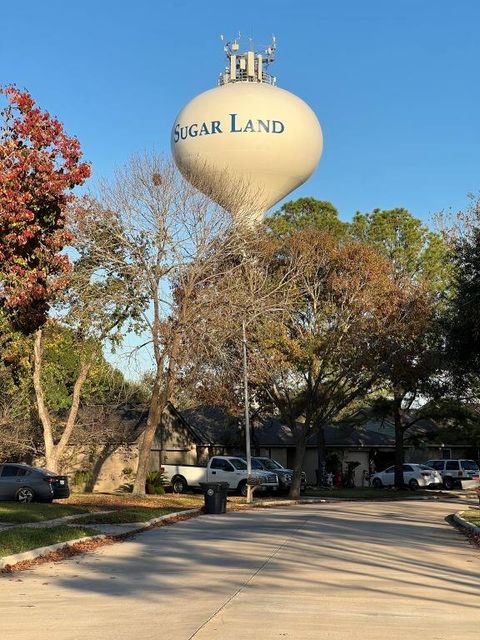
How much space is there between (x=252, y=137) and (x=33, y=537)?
27897 millimetres

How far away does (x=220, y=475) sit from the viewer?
39.9 metres

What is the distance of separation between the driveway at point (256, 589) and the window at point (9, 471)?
11.0m

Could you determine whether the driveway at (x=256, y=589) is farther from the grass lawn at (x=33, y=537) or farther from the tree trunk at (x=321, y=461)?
the tree trunk at (x=321, y=461)

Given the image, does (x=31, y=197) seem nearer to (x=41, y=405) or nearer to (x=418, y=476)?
(x=41, y=405)

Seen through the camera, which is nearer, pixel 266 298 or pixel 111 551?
pixel 111 551

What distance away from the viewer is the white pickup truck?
3931 centimetres

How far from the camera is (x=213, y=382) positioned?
37.9m

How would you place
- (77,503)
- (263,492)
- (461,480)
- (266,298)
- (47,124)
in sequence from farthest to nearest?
1. (461,480)
2. (263,492)
3. (266,298)
4. (77,503)
5. (47,124)

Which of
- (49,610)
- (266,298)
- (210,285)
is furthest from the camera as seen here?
(266,298)

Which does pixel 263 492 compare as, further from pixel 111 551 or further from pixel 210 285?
pixel 111 551

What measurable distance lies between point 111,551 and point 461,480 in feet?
124

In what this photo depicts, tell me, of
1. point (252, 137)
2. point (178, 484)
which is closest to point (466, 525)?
point (178, 484)

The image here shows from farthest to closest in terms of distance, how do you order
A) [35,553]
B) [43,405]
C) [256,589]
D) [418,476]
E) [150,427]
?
[418,476] → [43,405] → [150,427] → [35,553] → [256,589]

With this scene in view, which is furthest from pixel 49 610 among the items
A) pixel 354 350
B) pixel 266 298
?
pixel 354 350
